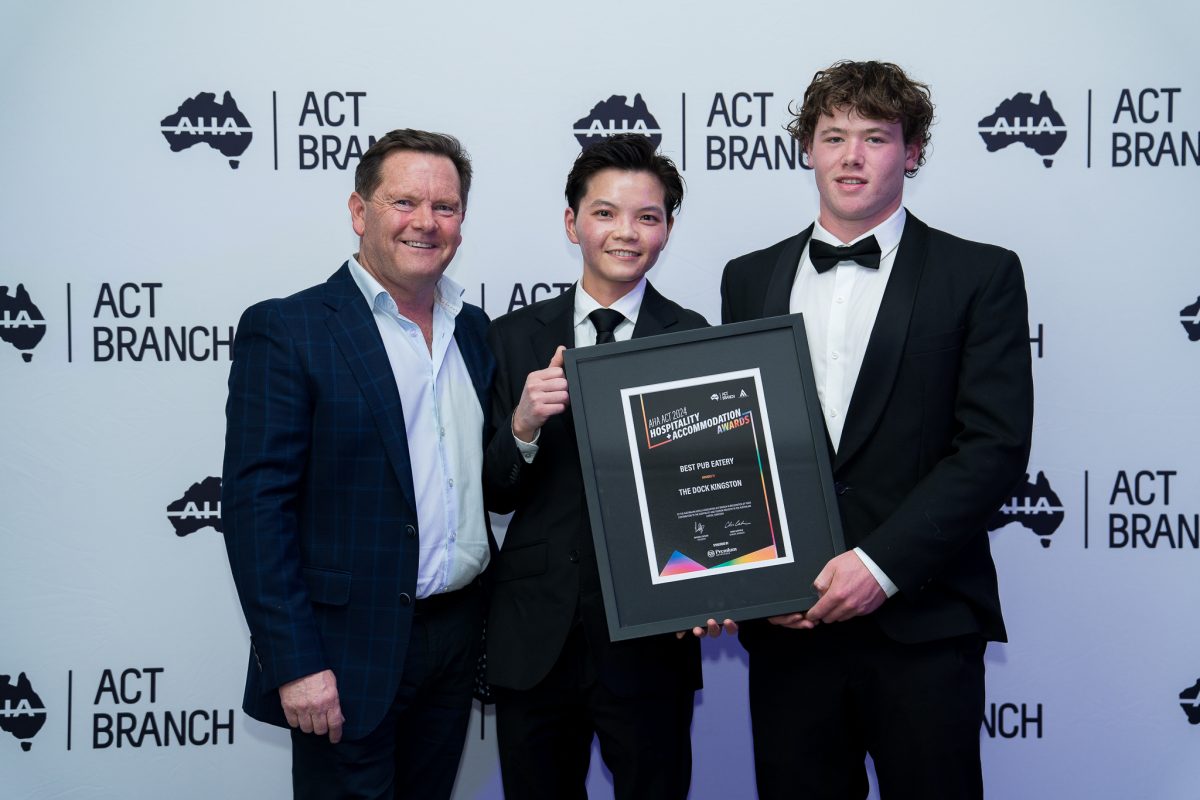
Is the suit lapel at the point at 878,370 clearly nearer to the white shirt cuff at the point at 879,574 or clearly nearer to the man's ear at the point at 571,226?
the white shirt cuff at the point at 879,574

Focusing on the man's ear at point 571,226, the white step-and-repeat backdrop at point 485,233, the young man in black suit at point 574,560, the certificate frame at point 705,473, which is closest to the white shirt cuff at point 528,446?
the young man in black suit at point 574,560

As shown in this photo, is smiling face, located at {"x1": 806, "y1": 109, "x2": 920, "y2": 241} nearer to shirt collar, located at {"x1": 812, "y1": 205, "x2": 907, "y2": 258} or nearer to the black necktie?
shirt collar, located at {"x1": 812, "y1": 205, "x2": 907, "y2": 258}

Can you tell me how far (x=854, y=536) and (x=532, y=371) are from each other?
85cm

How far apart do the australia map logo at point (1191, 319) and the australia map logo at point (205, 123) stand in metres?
3.21

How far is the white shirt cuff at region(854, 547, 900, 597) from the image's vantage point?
77.7 inches

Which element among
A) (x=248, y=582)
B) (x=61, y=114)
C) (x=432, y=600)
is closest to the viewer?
(x=248, y=582)

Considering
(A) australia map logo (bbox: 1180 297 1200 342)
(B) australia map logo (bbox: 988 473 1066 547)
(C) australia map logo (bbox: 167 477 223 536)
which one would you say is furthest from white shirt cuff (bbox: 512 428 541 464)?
(A) australia map logo (bbox: 1180 297 1200 342)

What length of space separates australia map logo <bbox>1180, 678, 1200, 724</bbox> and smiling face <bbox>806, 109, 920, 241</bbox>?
2.18 metres

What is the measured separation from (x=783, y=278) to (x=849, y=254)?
7.2 inches

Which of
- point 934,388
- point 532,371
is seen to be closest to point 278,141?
point 532,371

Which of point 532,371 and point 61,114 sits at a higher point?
point 61,114

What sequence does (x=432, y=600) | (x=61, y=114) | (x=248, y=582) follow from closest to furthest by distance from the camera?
(x=248, y=582) < (x=432, y=600) < (x=61, y=114)

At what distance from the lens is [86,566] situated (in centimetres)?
315

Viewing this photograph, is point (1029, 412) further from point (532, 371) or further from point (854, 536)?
point (532, 371)
